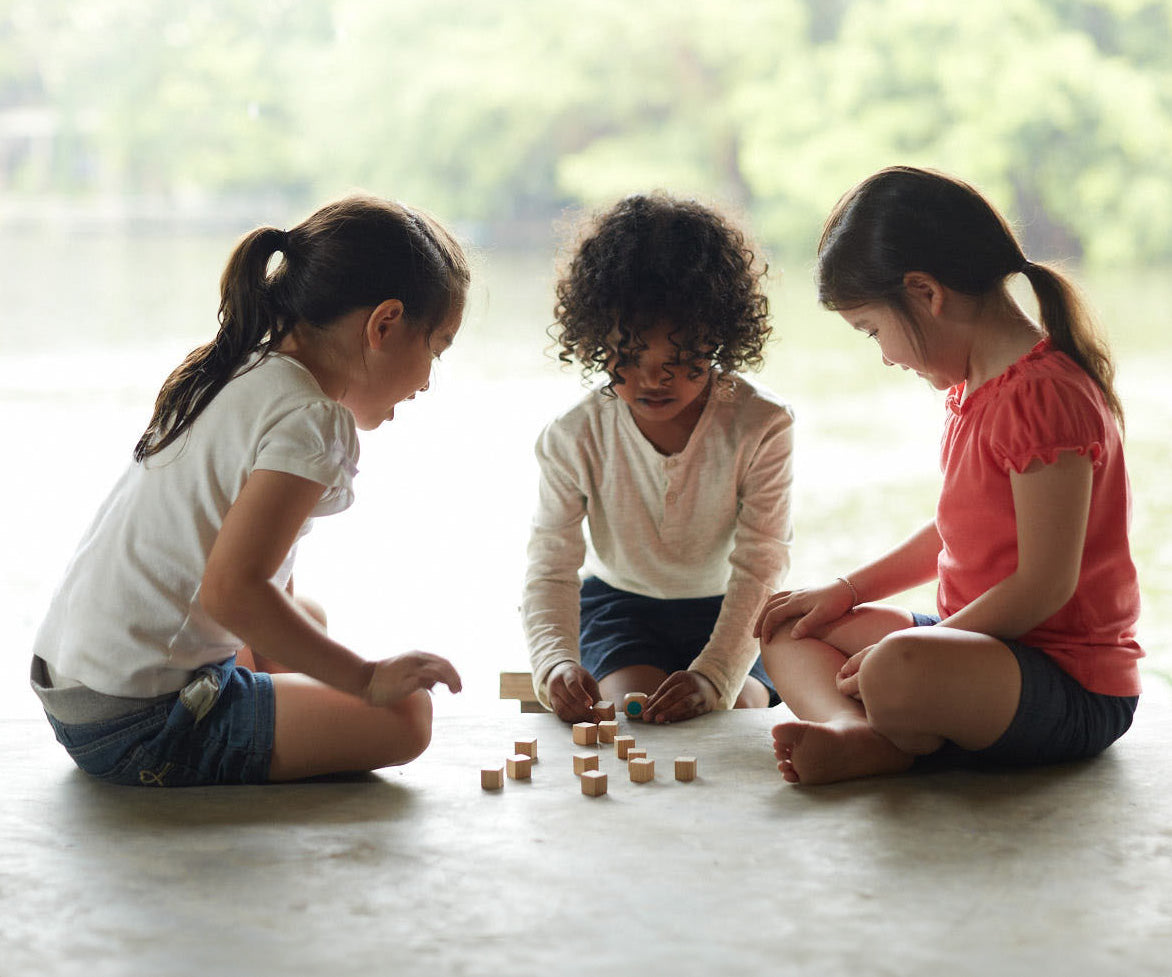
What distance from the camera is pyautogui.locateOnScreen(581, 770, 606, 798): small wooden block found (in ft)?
4.50

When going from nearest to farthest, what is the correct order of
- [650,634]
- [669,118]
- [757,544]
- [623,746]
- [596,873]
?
1. [596,873]
2. [623,746]
3. [757,544]
4. [650,634]
5. [669,118]

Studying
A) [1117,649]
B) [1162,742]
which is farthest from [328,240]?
[1162,742]

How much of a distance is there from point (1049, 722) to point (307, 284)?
0.92 metres

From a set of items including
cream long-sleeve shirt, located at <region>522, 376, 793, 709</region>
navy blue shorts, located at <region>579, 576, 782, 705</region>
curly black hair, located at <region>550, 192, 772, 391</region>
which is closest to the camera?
curly black hair, located at <region>550, 192, 772, 391</region>

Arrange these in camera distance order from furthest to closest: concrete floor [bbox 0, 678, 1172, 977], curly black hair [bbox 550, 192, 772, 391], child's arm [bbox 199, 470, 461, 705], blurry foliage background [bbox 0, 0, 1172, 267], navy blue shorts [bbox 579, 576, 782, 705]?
blurry foliage background [bbox 0, 0, 1172, 267] → navy blue shorts [bbox 579, 576, 782, 705] → curly black hair [bbox 550, 192, 772, 391] → child's arm [bbox 199, 470, 461, 705] → concrete floor [bbox 0, 678, 1172, 977]

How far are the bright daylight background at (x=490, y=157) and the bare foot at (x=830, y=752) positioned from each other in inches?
94.8

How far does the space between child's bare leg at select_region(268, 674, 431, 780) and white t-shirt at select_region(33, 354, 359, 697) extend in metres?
0.11

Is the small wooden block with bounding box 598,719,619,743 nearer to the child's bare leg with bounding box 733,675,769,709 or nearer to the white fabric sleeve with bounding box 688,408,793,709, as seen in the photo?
the white fabric sleeve with bounding box 688,408,793,709

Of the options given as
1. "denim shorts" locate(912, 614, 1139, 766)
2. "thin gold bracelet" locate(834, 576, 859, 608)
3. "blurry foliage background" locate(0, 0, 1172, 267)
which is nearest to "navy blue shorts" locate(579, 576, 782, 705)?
"thin gold bracelet" locate(834, 576, 859, 608)

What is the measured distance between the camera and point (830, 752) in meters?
1.37

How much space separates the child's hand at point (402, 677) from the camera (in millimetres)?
1313

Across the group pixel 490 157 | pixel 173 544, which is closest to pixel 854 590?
pixel 173 544

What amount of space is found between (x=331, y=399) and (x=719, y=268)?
55 cm

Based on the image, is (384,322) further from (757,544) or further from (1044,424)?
(1044,424)
